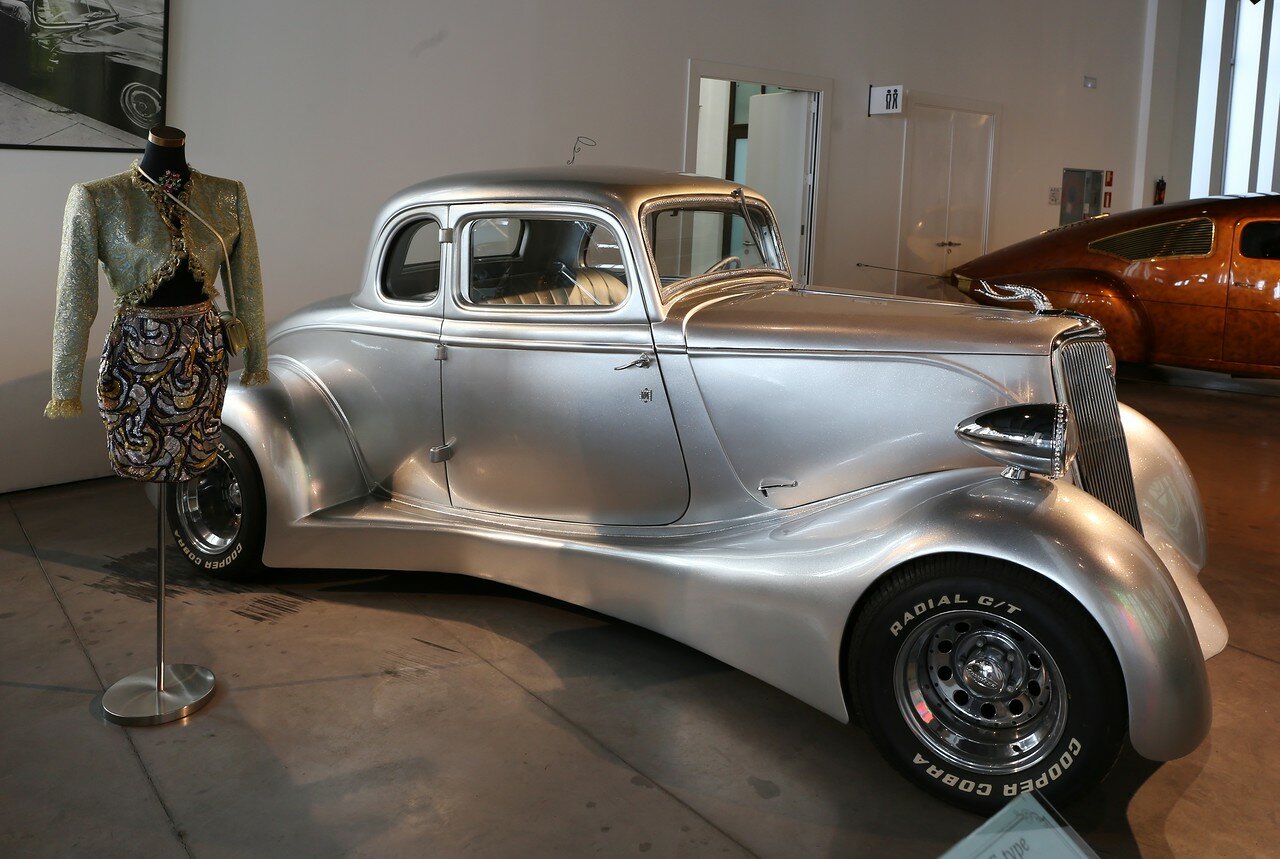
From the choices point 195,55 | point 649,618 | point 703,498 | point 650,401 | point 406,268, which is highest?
point 195,55

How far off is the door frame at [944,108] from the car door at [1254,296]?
9.05 feet

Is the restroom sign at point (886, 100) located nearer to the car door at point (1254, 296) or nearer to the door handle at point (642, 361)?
the car door at point (1254, 296)

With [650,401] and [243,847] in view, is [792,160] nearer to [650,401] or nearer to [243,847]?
[650,401]

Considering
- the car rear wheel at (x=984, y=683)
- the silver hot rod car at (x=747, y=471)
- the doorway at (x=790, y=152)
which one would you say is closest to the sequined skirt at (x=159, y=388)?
the silver hot rod car at (x=747, y=471)

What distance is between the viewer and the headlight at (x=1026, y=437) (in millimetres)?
2611

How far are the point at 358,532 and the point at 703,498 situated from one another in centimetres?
129

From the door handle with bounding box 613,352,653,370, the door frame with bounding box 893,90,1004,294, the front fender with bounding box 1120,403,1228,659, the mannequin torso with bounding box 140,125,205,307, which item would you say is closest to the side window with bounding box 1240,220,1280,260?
the door frame with bounding box 893,90,1004,294

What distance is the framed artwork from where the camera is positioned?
4898 millimetres

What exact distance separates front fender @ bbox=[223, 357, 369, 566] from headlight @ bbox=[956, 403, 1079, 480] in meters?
2.27

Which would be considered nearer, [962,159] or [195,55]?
[195,55]

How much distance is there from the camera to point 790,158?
913 centimetres

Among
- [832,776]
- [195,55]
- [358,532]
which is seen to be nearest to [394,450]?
[358,532]

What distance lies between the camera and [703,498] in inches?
132

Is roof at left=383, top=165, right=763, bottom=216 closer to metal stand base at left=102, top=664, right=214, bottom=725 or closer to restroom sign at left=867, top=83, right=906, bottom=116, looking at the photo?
metal stand base at left=102, top=664, right=214, bottom=725
